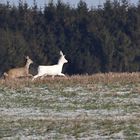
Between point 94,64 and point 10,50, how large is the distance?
20.8ft

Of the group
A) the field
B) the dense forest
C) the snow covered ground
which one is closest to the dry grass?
the field

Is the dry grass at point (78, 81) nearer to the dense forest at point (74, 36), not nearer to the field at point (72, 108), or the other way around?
the field at point (72, 108)

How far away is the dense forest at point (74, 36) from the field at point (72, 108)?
21491mm

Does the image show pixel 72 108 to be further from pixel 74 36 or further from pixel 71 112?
pixel 74 36

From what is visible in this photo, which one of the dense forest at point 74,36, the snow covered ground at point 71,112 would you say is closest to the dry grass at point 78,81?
the snow covered ground at point 71,112

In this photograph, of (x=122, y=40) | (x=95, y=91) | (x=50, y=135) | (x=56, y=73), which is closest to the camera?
(x=50, y=135)

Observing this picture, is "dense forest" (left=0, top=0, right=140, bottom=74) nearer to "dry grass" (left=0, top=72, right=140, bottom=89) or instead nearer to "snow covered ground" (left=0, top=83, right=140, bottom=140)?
"dry grass" (left=0, top=72, right=140, bottom=89)

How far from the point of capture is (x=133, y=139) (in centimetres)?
1284

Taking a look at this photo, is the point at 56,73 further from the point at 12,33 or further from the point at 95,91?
the point at 12,33

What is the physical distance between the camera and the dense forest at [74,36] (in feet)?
164

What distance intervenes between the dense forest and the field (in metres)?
21.5

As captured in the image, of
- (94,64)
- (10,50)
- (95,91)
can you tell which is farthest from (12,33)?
(95,91)

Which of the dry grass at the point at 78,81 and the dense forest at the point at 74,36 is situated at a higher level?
the dense forest at the point at 74,36

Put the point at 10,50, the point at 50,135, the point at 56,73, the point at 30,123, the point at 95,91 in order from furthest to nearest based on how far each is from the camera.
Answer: the point at 10,50 < the point at 56,73 < the point at 95,91 < the point at 30,123 < the point at 50,135
